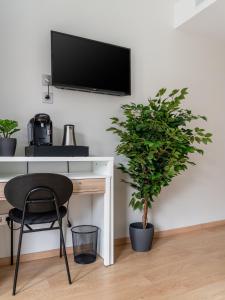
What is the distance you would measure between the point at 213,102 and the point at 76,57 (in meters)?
1.92

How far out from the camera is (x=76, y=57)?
246 cm

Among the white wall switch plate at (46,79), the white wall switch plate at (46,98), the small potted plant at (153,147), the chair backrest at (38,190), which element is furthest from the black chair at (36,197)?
the white wall switch plate at (46,79)

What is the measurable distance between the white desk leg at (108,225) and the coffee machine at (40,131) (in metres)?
0.62

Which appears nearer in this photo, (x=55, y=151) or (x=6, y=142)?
(x=6, y=142)

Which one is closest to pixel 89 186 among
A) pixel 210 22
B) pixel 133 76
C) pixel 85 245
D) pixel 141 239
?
pixel 85 245

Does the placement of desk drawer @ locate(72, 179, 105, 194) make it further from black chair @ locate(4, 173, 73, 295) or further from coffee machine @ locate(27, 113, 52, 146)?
coffee machine @ locate(27, 113, 52, 146)

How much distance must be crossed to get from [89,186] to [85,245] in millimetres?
619

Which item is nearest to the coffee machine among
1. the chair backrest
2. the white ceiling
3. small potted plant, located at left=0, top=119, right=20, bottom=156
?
small potted plant, located at left=0, top=119, right=20, bottom=156

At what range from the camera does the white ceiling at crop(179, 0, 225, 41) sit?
2.68 metres

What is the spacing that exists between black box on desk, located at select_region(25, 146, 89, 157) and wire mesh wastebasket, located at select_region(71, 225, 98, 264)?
28.7 inches

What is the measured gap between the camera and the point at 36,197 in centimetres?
186

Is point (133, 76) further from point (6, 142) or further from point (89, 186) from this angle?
point (6, 142)

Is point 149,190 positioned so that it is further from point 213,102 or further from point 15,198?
point 213,102

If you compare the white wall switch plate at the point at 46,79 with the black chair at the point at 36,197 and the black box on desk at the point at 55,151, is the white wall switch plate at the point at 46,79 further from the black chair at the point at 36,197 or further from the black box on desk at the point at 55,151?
the black chair at the point at 36,197
